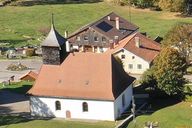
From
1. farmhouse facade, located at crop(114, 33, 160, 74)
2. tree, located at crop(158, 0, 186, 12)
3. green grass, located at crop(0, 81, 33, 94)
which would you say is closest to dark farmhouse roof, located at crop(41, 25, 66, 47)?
green grass, located at crop(0, 81, 33, 94)

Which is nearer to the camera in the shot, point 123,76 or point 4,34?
point 123,76

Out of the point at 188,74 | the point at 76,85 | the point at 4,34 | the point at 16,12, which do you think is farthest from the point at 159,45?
the point at 16,12

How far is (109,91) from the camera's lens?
3086 inches

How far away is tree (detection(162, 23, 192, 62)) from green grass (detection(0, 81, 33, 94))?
23.1 meters

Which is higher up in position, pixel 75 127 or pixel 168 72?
pixel 168 72

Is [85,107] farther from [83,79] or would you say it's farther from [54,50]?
[54,50]

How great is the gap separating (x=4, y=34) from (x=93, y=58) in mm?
61437

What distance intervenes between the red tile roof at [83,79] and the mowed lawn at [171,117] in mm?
4836

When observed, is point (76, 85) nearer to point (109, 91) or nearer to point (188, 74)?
point (109, 91)

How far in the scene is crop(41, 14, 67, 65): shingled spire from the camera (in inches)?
3253

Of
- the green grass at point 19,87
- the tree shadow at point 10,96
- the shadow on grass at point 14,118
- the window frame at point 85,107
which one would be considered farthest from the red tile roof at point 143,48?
the shadow on grass at point 14,118

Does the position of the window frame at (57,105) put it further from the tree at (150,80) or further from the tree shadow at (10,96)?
the tree at (150,80)

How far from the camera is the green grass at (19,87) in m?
92.9

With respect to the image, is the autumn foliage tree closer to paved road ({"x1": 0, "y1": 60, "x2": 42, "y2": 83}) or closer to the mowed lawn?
the mowed lawn
